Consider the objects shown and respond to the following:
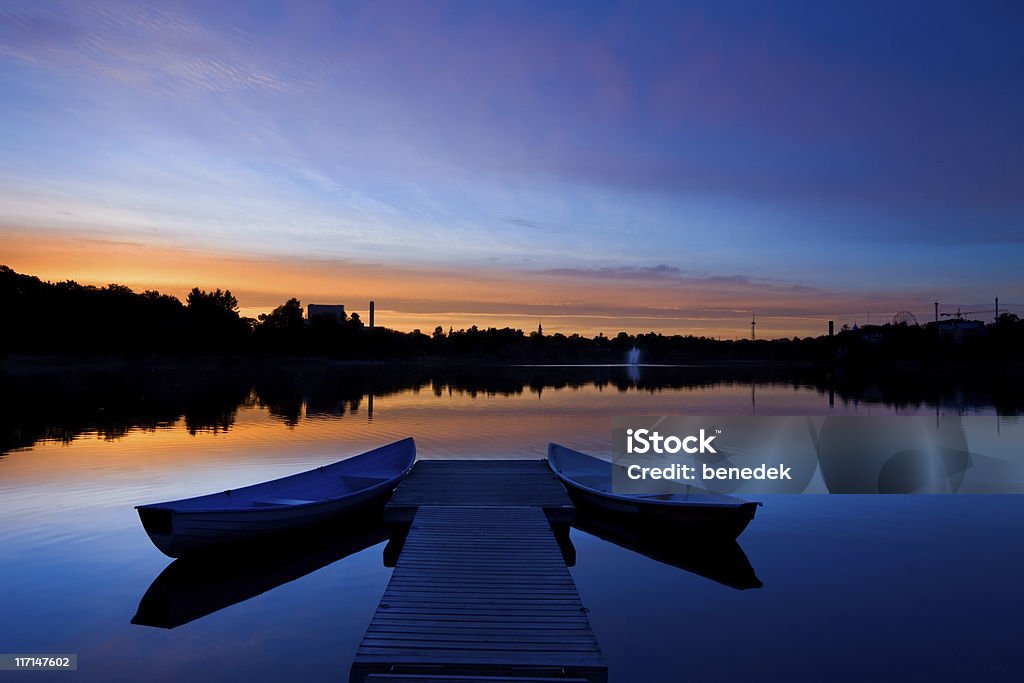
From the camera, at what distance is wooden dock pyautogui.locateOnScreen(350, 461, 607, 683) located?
706 centimetres

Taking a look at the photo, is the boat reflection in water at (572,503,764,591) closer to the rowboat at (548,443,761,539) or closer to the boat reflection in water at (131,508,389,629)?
the rowboat at (548,443,761,539)

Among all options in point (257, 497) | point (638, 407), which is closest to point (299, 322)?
point (638, 407)

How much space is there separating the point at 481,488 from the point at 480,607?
789 centimetres

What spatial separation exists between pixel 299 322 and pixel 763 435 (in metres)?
118

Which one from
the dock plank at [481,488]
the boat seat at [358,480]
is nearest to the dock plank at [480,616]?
the dock plank at [481,488]

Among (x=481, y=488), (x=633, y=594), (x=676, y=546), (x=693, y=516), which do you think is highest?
(x=693, y=516)

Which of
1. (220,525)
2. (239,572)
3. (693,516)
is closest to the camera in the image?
(220,525)

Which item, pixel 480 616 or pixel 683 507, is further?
pixel 683 507

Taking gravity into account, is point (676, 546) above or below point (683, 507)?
below

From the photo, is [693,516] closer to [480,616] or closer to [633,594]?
[633,594]

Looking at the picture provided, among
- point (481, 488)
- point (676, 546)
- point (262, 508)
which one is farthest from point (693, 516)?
point (262, 508)

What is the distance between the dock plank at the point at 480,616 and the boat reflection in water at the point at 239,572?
2.58 meters

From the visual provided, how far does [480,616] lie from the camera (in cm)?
828

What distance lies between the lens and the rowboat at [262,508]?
36.9ft
